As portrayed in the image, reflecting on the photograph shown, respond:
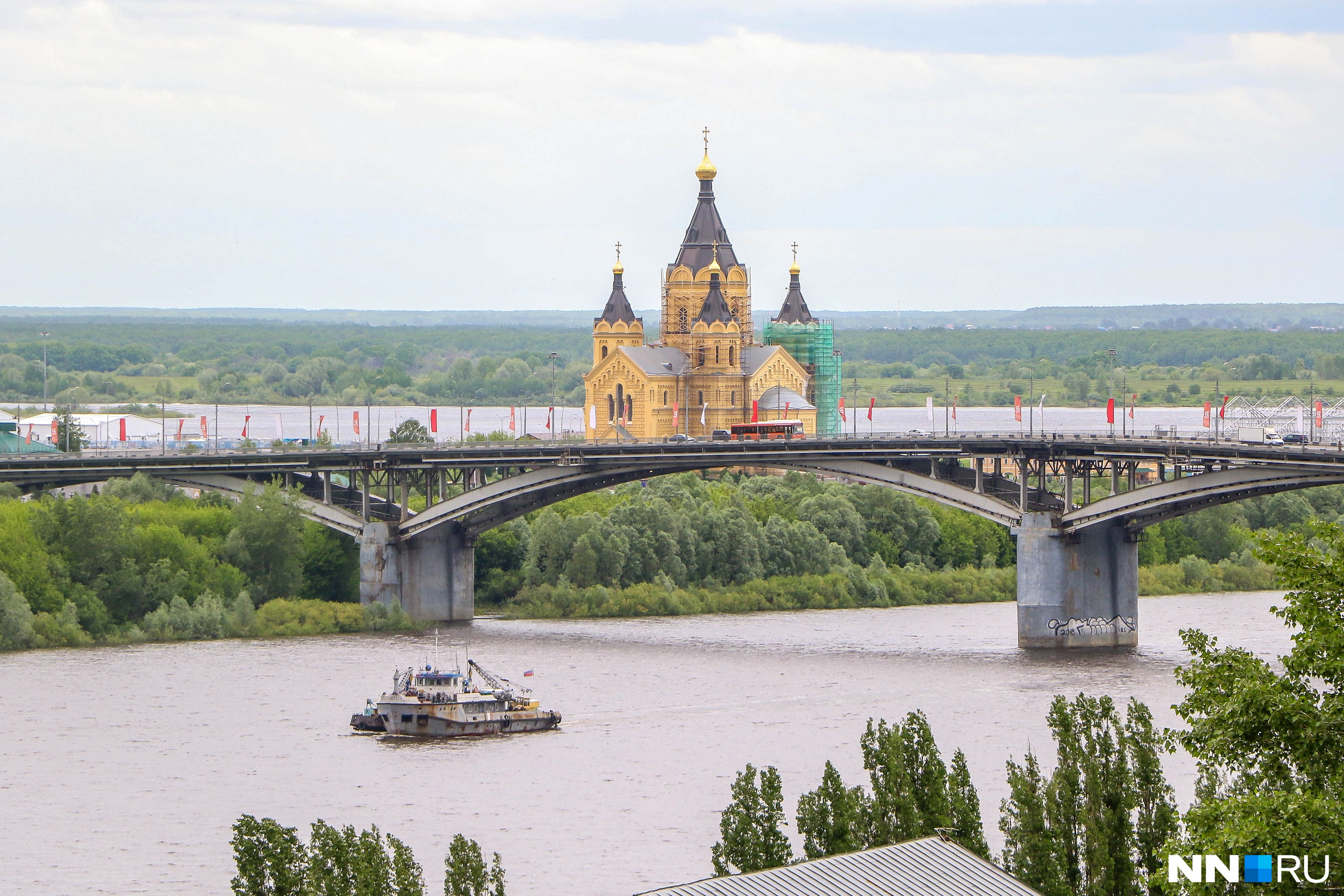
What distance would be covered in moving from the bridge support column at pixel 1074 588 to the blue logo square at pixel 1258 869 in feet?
178

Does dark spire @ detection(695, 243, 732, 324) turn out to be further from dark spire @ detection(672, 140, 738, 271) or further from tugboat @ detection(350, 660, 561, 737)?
tugboat @ detection(350, 660, 561, 737)

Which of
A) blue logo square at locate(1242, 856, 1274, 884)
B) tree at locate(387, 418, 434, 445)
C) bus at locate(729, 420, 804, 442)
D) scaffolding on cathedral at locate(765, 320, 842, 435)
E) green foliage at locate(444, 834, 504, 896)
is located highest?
scaffolding on cathedral at locate(765, 320, 842, 435)

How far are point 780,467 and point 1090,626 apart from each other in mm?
13646

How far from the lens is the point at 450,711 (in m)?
55.2

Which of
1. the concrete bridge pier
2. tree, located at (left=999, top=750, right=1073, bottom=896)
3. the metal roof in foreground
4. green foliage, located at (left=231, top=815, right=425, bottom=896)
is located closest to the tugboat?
tree, located at (left=999, top=750, right=1073, bottom=896)

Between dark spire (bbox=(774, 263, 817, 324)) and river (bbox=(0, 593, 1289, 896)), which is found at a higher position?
dark spire (bbox=(774, 263, 817, 324))

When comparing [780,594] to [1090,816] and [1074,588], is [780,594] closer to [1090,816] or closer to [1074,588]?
[1074,588]

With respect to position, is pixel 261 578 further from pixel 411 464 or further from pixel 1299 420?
pixel 1299 420

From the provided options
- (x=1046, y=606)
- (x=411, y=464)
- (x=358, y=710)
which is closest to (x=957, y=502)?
(x=1046, y=606)

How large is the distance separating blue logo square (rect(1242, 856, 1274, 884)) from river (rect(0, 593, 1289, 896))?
718 inches

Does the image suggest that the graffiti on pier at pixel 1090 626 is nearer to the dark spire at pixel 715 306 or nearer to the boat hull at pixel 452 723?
the boat hull at pixel 452 723

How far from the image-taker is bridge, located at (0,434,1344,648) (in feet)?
236

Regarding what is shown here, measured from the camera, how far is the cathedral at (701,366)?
126 metres

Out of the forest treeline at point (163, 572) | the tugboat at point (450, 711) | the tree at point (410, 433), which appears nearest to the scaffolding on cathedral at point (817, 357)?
the tree at point (410, 433)
